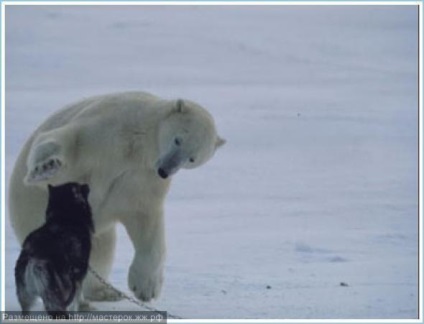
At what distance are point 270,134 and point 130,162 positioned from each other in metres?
4.47

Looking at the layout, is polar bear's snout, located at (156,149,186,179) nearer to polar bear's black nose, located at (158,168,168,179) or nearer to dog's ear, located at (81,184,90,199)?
polar bear's black nose, located at (158,168,168,179)

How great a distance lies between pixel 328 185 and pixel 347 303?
2.54 metres

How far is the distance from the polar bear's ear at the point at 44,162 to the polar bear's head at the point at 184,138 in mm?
379

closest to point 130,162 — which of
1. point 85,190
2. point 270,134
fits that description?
point 85,190

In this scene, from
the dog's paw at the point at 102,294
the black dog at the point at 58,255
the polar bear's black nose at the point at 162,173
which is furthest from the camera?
the dog's paw at the point at 102,294

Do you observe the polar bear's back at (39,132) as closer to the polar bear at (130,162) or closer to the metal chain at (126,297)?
the polar bear at (130,162)

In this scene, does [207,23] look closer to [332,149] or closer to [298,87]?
[298,87]

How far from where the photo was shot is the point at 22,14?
13.6 meters

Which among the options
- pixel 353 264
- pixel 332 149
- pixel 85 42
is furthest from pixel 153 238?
pixel 85 42

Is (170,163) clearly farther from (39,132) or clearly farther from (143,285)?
(39,132)

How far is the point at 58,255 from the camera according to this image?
3965mm

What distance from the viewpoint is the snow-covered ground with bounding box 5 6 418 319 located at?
5.29 meters

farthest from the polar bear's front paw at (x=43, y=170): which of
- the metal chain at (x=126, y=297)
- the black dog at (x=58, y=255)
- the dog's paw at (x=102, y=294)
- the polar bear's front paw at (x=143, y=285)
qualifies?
the dog's paw at (x=102, y=294)

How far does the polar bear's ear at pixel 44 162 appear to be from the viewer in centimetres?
441
